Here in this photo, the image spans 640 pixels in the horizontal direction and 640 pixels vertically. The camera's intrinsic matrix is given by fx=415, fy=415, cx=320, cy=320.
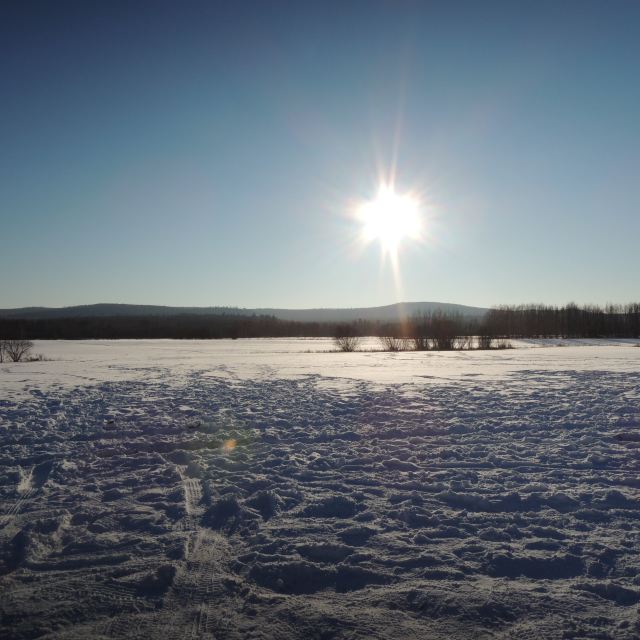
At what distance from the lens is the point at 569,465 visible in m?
5.93

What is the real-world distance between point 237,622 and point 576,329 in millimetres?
105138

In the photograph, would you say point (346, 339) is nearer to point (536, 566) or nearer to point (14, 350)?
point (14, 350)

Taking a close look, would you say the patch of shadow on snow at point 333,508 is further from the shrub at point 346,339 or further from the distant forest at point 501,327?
the distant forest at point 501,327

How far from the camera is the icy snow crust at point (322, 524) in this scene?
2939 millimetres

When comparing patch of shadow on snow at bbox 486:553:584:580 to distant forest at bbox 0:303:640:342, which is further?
distant forest at bbox 0:303:640:342

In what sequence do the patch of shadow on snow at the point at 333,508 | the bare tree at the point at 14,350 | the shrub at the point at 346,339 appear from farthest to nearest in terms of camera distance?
the shrub at the point at 346,339 → the bare tree at the point at 14,350 → the patch of shadow on snow at the point at 333,508

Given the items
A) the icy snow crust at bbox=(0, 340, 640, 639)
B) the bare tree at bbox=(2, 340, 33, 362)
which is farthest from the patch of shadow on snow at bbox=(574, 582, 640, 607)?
the bare tree at bbox=(2, 340, 33, 362)

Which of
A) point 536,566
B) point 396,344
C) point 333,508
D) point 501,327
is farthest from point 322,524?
point 501,327

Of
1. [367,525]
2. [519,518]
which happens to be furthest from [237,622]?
[519,518]

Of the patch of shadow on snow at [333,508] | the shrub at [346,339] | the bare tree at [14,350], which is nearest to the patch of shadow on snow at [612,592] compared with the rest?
the patch of shadow on snow at [333,508]

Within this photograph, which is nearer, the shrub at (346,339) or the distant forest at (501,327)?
the shrub at (346,339)

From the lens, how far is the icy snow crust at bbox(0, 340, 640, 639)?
2939 millimetres

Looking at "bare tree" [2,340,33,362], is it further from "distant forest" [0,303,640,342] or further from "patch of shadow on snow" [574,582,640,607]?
"distant forest" [0,303,640,342]

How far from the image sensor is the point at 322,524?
4309mm
